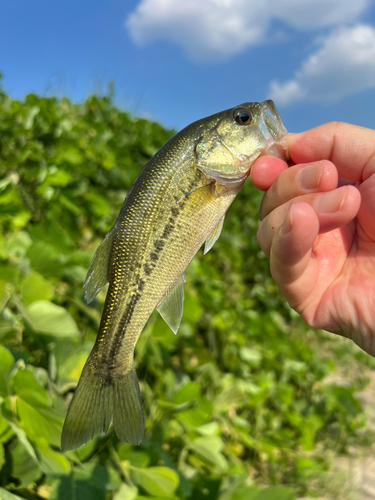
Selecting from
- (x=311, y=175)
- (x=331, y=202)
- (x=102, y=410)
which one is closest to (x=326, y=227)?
(x=331, y=202)

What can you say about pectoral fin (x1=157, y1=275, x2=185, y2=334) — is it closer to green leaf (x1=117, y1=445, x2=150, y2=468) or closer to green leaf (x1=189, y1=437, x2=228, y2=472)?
green leaf (x1=117, y1=445, x2=150, y2=468)

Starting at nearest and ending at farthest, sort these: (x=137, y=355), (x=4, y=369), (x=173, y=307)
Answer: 1. (x=4, y=369)
2. (x=173, y=307)
3. (x=137, y=355)

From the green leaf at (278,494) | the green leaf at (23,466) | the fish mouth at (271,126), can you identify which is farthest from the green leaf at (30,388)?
the fish mouth at (271,126)

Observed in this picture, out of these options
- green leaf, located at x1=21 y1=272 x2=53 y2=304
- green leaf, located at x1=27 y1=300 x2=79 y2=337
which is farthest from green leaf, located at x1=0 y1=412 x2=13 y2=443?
green leaf, located at x1=21 y1=272 x2=53 y2=304

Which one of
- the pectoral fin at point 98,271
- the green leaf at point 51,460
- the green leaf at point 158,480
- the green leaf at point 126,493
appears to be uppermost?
the pectoral fin at point 98,271

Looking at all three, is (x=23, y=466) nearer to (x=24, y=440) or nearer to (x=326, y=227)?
(x=24, y=440)

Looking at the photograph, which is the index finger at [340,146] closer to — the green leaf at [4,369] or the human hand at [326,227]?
the human hand at [326,227]
